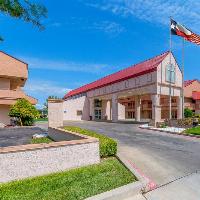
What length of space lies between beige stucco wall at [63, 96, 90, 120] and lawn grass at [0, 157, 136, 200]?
1653 inches

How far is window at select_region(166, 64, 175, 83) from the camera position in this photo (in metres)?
33.3

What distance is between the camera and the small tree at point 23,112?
26.7 m

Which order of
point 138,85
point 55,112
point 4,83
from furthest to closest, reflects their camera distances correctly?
point 138,85 < point 4,83 < point 55,112

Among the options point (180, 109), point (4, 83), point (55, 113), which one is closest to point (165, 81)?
point (180, 109)

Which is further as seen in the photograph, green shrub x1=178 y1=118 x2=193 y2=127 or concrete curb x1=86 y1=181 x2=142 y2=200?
green shrub x1=178 y1=118 x2=193 y2=127

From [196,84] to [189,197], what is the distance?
4980 centimetres

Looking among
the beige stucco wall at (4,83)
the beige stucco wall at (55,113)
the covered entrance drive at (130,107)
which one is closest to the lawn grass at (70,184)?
the beige stucco wall at (55,113)

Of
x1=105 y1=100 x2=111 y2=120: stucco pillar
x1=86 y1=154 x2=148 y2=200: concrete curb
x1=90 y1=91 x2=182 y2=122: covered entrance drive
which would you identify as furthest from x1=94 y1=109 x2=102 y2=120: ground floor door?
x1=86 y1=154 x2=148 y2=200: concrete curb

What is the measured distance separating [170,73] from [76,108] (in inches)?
979

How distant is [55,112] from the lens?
18.7m

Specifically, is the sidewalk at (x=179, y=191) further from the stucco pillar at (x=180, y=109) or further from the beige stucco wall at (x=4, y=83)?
the stucco pillar at (x=180, y=109)

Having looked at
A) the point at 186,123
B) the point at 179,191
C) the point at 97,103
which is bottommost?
the point at 179,191

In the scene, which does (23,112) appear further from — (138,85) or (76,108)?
(76,108)

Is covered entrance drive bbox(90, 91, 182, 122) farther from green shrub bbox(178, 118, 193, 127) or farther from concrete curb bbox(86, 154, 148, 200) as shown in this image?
concrete curb bbox(86, 154, 148, 200)
